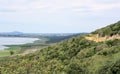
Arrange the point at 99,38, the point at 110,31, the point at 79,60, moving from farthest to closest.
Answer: the point at 99,38
the point at 110,31
the point at 79,60

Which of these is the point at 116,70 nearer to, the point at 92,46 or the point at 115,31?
the point at 92,46

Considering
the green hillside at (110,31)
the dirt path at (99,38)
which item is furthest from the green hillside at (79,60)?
the dirt path at (99,38)

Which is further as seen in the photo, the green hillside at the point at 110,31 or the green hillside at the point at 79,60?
the green hillside at the point at 110,31

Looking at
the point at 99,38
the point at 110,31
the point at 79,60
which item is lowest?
the point at 79,60

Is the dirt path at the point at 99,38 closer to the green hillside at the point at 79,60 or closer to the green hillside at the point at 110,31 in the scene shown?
the green hillside at the point at 110,31

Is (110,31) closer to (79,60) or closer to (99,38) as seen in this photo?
(99,38)

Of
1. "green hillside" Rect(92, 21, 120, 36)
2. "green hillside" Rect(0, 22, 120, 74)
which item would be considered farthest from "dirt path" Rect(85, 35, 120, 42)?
"green hillside" Rect(0, 22, 120, 74)

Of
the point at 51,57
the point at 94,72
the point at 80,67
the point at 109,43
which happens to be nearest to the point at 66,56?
the point at 51,57

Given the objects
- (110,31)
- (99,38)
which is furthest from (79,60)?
(110,31)
